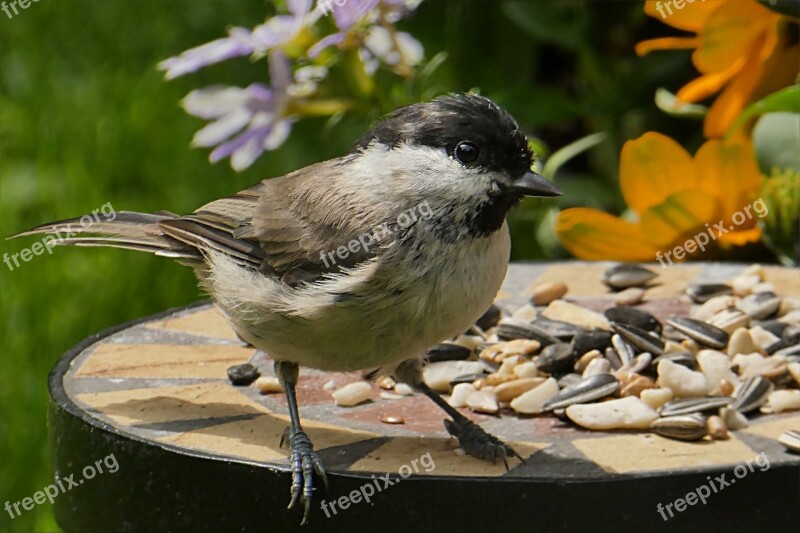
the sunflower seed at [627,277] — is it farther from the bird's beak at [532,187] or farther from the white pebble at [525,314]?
the bird's beak at [532,187]

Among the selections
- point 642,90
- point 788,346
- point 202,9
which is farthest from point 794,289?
point 202,9

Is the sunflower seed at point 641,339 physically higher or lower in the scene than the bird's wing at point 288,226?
lower

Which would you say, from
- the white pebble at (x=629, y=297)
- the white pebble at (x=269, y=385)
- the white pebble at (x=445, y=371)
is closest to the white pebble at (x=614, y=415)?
the white pebble at (x=445, y=371)

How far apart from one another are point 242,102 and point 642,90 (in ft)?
5.12

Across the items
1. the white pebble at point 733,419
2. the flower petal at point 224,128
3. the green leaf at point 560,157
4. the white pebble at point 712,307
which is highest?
the flower petal at point 224,128

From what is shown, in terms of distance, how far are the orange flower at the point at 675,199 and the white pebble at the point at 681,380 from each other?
841 millimetres

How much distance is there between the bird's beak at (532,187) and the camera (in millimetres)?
2299

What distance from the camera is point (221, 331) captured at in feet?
10.4

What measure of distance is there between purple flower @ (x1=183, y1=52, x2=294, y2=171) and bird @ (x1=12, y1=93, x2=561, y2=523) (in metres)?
0.77

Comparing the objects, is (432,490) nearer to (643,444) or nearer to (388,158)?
(643,444)

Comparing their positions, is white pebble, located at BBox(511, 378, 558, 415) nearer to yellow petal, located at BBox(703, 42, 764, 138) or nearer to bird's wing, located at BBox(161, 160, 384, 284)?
bird's wing, located at BBox(161, 160, 384, 284)

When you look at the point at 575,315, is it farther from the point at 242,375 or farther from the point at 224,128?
the point at 224,128

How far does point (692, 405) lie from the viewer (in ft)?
8.14

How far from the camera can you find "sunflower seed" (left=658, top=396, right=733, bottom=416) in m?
2.45
